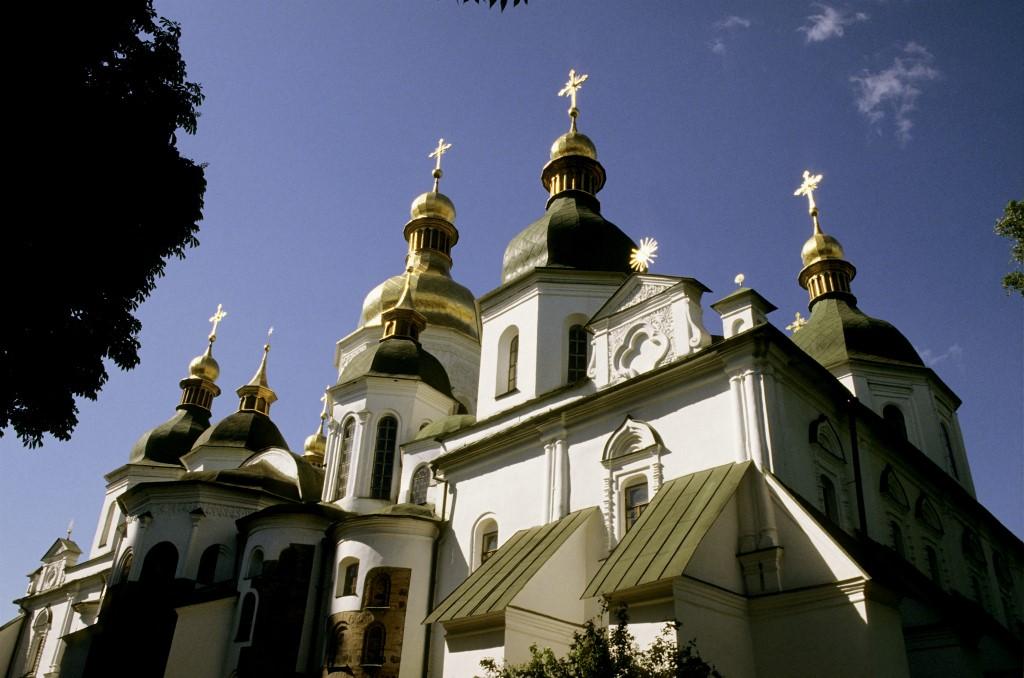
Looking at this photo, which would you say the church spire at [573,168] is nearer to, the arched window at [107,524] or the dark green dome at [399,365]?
the dark green dome at [399,365]

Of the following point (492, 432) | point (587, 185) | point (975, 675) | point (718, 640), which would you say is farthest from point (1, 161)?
point (587, 185)

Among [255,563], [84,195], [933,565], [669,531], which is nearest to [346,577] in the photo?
[255,563]

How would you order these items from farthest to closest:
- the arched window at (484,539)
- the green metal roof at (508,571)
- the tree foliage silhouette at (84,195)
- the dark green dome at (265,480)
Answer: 1. the dark green dome at (265,480)
2. the arched window at (484,539)
3. the green metal roof at (508,571)
4. the tree foliage silhouette at (84,195)

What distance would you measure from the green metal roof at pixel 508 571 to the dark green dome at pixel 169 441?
21456 millimetres

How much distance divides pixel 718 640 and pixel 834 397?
576cm

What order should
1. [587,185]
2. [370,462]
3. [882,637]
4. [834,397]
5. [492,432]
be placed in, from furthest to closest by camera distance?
[587,185] < [370,462] < [492,432] < [834,397] < [882,637]

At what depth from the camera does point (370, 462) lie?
71.8 ft

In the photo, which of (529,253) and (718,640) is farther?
(529,253)

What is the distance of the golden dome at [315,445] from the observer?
3453 cm

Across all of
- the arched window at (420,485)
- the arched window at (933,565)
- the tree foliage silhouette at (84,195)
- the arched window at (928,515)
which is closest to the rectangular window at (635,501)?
the arched window at (928,515)

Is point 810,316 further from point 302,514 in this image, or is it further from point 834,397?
point 302,514

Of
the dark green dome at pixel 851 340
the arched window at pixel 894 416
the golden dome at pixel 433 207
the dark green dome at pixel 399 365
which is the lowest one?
the arched window at pixel 894 416

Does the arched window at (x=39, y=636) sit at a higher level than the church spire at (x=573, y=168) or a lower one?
lower

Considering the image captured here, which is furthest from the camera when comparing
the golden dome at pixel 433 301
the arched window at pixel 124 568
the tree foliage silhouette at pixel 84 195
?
the golden dome at pixel 433 301
